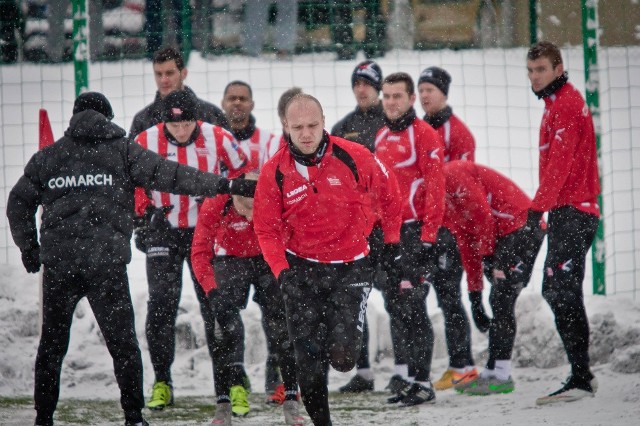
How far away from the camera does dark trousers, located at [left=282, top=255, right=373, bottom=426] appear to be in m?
5.76

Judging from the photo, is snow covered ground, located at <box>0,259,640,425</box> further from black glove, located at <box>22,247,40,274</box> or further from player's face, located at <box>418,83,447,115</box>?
player's face, located at <box>418,83,447,115</box>

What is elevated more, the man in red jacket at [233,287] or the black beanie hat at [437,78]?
the black beanie hat at [437,78]

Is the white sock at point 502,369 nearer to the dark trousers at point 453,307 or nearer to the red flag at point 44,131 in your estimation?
the dark trousers at point 453,307

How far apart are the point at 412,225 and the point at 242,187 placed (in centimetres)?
164

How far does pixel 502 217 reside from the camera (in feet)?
24.9

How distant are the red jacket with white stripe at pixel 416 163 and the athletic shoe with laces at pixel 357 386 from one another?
1.31m

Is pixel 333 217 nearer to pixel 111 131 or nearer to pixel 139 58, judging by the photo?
pixel 111 131

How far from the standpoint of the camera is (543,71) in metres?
6.83

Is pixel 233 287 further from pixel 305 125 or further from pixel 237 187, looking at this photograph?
pixel 305 125

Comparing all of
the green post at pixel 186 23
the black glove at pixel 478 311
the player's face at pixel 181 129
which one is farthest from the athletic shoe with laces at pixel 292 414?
the green post at pixel 186 23

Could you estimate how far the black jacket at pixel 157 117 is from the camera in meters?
8.12

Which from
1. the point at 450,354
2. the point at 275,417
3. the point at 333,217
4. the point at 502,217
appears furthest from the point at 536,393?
the point at 333,217

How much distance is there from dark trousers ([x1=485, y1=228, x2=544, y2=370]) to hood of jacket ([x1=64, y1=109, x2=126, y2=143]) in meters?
2.96

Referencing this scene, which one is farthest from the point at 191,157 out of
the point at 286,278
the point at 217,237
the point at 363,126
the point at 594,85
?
the point at 594,85
